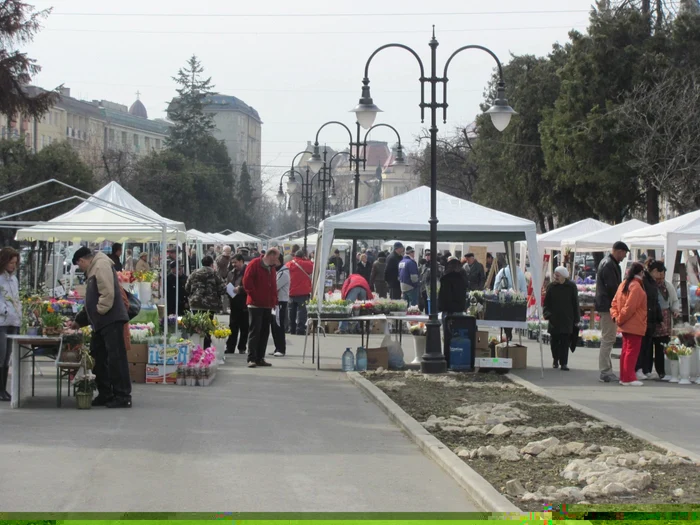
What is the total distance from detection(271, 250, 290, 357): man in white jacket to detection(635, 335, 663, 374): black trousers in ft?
20.8

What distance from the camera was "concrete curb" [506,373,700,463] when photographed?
9047mm

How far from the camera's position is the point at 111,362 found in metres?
11.9

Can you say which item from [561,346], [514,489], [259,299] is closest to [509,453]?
[514,489]

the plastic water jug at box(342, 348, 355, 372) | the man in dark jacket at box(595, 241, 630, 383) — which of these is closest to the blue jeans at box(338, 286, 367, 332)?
the plastic water jug at box(342, 348, 355, 372)

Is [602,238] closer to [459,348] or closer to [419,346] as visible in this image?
[419,346]

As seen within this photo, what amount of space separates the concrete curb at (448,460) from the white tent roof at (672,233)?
28.3ft

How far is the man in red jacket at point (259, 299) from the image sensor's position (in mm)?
17328

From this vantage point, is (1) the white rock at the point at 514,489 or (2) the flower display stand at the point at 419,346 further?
(2) the flower display stand at the point at 419,346

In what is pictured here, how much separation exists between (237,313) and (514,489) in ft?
42.9

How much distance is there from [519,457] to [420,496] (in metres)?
1.69

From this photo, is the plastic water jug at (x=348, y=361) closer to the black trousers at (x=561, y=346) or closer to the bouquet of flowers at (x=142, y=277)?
the black trousers at (x=561, y=346)

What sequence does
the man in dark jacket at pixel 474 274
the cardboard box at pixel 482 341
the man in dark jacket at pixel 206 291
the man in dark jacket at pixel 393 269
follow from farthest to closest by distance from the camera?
the man in dark jacket at pixel 474 274 → the man in dark jacket at pixel 393 269 → the cardboard box at pixel 482 341 → the man in dark jacket at pixel 206 291

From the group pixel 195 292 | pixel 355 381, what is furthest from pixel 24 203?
→ pixel 355 381

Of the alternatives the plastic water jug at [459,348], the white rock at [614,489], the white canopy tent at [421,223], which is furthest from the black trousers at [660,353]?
the white rock at [614,489]
